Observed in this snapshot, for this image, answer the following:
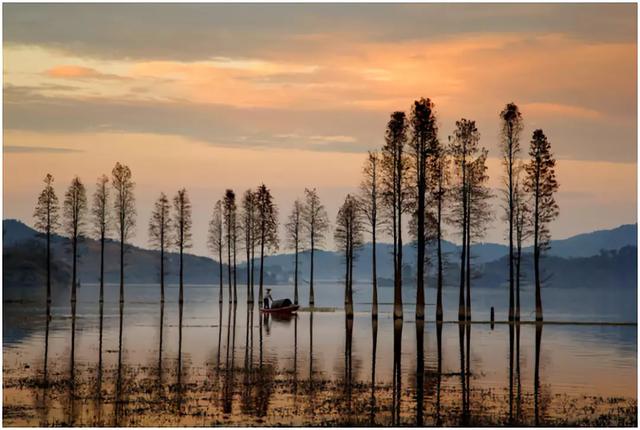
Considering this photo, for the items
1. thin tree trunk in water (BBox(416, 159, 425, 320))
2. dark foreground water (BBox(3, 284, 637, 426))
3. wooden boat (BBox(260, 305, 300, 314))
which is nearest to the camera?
dark foreground water (BBox(3, 284, 637, 426))

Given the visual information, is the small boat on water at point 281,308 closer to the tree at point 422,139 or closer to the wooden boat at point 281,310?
the wooden boat at point 281,310

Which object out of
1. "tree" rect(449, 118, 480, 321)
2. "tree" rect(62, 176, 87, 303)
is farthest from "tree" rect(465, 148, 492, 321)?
"tree" rect(62, 176, 87, 303)

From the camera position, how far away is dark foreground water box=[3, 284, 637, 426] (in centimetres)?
2842

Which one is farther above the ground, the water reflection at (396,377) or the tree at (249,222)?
the tree at (249,222)

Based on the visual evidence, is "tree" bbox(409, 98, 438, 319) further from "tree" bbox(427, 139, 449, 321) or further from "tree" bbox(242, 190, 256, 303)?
"tree" bbox(242, 190, 256, 303)

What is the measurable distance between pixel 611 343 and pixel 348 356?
19.4 metres

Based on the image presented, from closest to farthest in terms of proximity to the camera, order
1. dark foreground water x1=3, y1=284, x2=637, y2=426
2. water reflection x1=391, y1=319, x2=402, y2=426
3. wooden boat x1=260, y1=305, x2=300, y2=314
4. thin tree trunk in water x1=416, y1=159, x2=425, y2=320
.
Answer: dark foreground water x1=3, y1=284, x2=637, y2=426, water reflection x1=391, y1=319, x2=402, y2=426, thin tree trunk in water x1=416, y1=159, x2=425, y2=320, wooden boat x1=260, y1=305, x2=300, y2=314

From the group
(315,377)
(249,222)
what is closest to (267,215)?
(249,222)

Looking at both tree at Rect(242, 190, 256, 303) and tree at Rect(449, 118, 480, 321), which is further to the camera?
tree at Rect(242, 190, 256, 303)

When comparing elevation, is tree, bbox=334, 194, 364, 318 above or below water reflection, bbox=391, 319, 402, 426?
above

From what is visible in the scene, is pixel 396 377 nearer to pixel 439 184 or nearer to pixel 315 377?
pixel 315 377

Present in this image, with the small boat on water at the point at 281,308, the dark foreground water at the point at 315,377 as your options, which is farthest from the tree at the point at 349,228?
the dark foreground water at the point at 315,377

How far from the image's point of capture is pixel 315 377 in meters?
37.3

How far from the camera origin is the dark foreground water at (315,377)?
28.4m
